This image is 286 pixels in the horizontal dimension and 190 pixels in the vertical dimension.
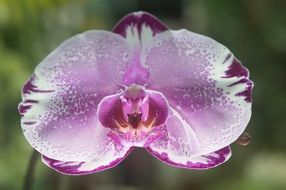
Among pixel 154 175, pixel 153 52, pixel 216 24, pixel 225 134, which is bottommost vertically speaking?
pixel 154 175

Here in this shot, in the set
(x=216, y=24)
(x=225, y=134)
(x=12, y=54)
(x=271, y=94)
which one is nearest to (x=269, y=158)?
(x=271, y=94)

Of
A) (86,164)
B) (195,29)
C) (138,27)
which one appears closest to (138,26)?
(138,27)

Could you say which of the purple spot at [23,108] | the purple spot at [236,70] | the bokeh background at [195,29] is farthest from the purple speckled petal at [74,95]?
the bokeh background at [195,29]

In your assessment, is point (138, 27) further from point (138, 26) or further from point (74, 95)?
point (74, 95)

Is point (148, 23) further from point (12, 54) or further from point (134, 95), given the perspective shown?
point (12, 54)

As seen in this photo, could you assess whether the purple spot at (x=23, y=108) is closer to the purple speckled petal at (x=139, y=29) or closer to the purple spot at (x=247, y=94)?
the purple speckled petal at (x=139, y=29)

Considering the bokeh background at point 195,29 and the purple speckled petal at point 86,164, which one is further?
the bokeh background at point 195,29
